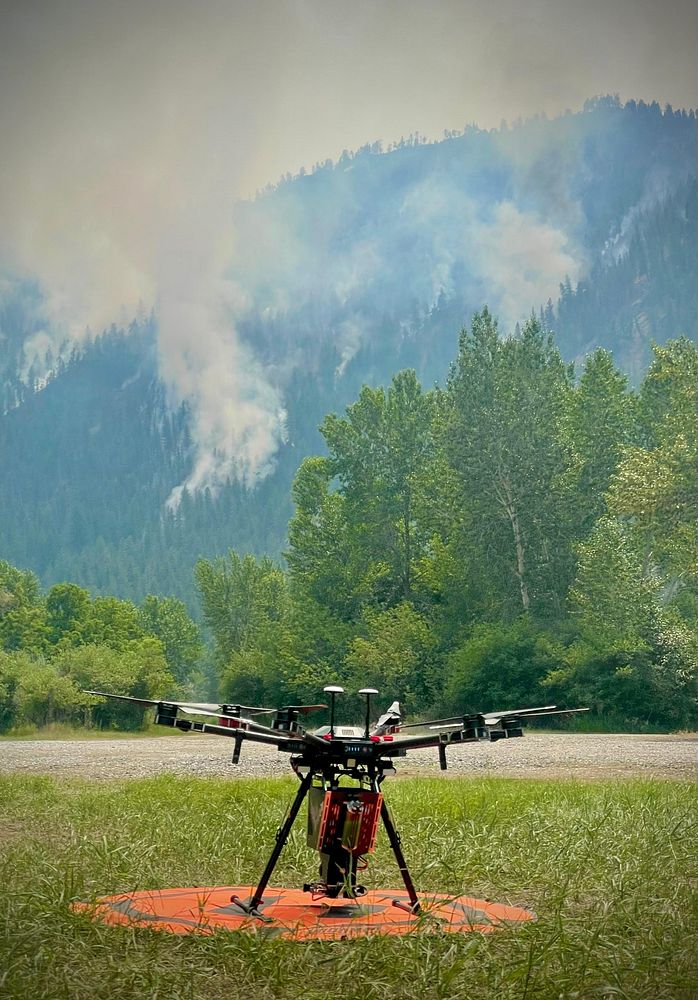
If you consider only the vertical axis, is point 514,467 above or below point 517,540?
above

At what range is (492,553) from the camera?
14.2m

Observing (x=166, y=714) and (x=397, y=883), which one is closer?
(x=166, y=714)

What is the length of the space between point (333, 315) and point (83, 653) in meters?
7.71

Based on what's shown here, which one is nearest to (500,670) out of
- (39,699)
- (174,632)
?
(174,632)

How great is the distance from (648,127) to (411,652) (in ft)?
22.1

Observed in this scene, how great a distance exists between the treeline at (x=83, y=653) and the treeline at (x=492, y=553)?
0.61 metres

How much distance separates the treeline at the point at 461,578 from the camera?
1225 centimetres

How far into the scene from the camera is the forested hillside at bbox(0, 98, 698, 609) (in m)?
16.2

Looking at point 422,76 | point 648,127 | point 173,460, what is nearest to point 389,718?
point 422,76

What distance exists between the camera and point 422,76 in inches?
321

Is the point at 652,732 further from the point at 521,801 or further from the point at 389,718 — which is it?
the point at 389,718

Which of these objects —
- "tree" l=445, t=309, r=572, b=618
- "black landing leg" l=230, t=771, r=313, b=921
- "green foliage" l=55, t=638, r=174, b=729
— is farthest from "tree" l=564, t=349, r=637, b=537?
"black landing leg" l=230, t=771, r=313, b=921

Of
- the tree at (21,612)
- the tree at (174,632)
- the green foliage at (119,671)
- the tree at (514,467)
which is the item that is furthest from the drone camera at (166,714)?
the tree at (21,612)

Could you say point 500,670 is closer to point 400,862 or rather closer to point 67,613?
point 67,613
